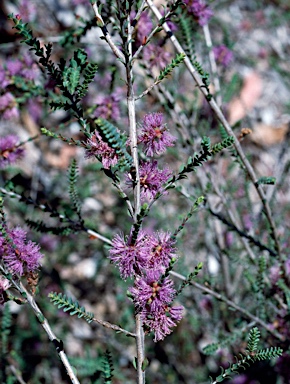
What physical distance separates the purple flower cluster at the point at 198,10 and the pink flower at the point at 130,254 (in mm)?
825

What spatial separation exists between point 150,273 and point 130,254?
6 cm

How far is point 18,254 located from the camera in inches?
38.6

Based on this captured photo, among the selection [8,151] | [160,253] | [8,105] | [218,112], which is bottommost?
[160,253]

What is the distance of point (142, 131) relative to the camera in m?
0.96

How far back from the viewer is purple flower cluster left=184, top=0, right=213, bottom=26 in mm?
1409

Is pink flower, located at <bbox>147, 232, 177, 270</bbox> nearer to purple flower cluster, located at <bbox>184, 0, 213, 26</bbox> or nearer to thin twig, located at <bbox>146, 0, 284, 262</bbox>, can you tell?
thin twig, located at <bbox>146, 0, 284, 262</bbox>

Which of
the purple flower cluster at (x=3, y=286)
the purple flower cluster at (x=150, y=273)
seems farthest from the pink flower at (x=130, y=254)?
the purple flower cluster at (x=3, y=286)

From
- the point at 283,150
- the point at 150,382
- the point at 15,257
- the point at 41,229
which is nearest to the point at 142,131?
the point at 15,257

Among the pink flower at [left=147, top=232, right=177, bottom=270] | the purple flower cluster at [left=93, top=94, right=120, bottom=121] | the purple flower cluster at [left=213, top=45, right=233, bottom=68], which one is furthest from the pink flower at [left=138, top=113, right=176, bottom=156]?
the purple flower cluster at [left=213, top=45, right=233, bottom=68]

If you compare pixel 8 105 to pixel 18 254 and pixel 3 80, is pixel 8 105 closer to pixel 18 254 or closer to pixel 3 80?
pixel 3 80

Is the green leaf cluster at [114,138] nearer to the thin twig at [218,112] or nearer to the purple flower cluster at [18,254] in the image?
the purple flower cluster at [18,254]

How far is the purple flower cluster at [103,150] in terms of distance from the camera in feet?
3.01

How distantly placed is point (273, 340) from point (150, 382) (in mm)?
1153

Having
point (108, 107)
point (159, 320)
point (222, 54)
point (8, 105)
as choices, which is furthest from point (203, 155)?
point (222, 54)
